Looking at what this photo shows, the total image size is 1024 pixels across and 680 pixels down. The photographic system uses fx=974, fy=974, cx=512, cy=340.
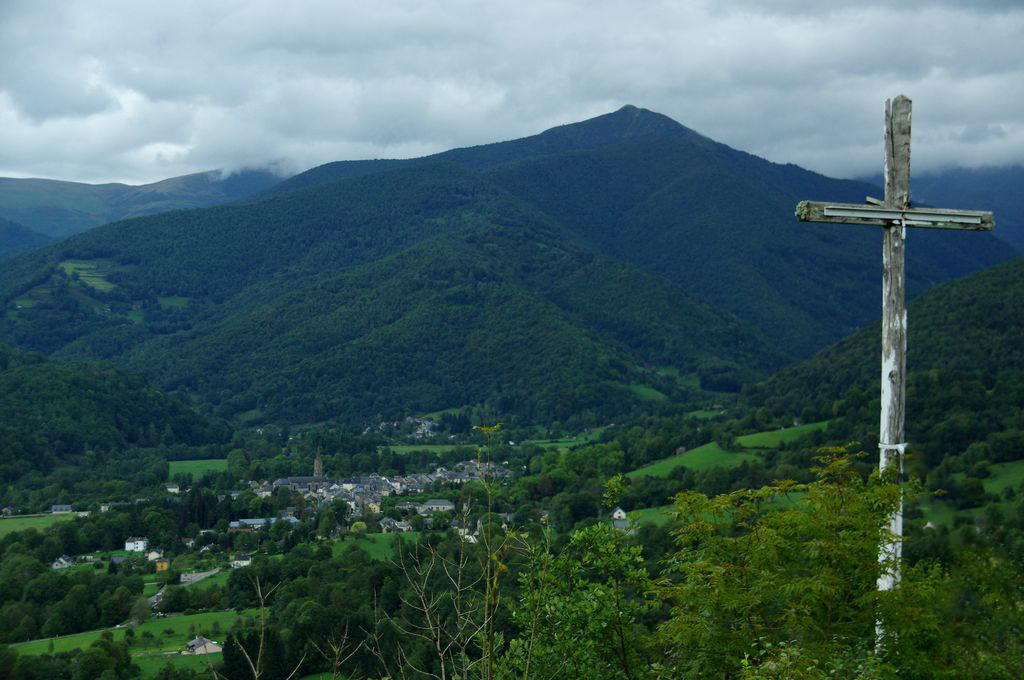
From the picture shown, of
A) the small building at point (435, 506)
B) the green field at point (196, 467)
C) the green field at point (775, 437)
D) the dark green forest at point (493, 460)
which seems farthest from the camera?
the green field at point (196, 467)

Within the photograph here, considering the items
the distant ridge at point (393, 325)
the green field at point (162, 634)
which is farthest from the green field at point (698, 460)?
the distant ridge at point (393, 325)

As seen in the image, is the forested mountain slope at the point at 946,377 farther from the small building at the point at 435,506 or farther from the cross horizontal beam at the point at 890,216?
the cross horizontal beam at the point at 890,216

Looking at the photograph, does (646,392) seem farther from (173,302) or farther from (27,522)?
(173,302)

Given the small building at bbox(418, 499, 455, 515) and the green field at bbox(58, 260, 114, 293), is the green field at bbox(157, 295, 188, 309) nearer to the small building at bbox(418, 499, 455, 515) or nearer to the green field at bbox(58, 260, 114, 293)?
the green field at bbox(58, 260, 114, 293)

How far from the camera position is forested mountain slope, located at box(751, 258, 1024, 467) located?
205ft

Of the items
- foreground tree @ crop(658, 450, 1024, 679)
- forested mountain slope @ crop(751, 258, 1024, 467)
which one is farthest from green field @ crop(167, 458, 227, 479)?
foreground tree @ crop(658, 450, 1024, 679)

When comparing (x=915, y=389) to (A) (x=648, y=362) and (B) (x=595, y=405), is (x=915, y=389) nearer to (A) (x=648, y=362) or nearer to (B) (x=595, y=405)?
(B) (x=595, y=405)

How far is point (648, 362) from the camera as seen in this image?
15688 centimetres

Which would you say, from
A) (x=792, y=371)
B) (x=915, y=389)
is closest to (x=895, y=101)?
(x=915, y=389)

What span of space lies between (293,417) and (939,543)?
11604 centimetres

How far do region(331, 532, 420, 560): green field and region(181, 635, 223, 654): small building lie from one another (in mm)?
14460

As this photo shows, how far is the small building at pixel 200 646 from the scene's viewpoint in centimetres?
4083

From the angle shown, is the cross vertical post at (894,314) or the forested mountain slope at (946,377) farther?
the forested mountain slope at (946,377)

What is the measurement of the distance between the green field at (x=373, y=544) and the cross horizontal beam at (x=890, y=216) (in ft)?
166
